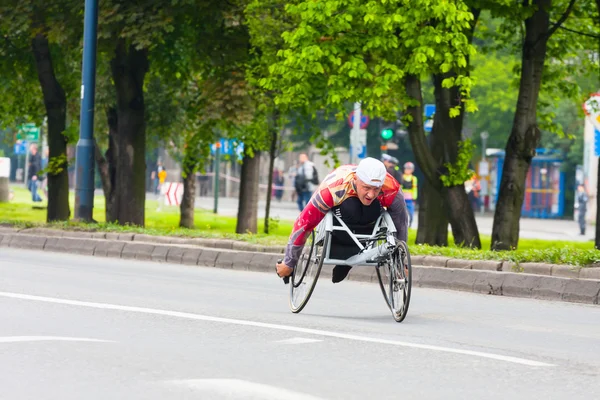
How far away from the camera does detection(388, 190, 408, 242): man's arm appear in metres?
11.6

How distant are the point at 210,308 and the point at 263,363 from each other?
3752 millimetres

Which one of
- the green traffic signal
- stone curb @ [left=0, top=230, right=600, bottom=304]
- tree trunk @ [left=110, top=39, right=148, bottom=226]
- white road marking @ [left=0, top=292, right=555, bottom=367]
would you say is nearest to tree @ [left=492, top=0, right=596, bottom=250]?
the green traffic signal

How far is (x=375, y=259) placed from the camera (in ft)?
38.1

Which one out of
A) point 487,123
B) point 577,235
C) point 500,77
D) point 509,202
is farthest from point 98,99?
point 487,123

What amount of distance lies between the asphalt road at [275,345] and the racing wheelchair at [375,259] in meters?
0.19

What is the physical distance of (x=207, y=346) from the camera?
9.17 metres

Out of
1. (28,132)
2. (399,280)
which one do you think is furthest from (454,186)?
(28,132)

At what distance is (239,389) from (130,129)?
21.8 m

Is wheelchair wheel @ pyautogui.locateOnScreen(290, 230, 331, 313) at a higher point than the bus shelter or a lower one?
lower

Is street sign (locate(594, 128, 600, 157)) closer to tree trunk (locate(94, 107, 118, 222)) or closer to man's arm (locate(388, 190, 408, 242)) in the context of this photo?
tree trunk (locate(94, 107, 118, 222))

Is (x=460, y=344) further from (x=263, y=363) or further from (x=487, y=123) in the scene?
(x=487, y=123)

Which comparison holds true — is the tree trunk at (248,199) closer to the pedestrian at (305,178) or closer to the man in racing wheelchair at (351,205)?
the pedestrian at (305,178)

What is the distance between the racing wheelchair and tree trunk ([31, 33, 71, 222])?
62.1 ft

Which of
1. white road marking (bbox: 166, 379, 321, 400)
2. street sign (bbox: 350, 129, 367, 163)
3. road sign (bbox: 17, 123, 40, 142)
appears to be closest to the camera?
white road marking (bbox: 166, 379, 321, 400)
